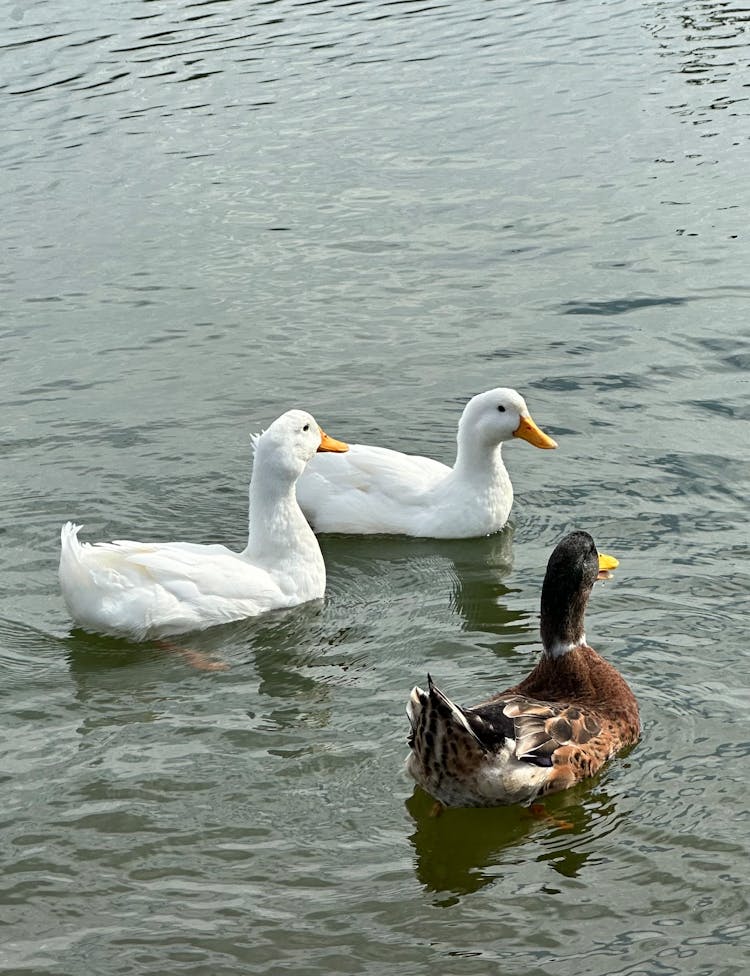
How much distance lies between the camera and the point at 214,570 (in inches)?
367

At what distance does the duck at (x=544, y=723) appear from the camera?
6738mm

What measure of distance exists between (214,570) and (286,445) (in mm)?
1016

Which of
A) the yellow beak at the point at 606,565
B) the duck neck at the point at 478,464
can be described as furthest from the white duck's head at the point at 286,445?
the yellow beak at the point at 606,565

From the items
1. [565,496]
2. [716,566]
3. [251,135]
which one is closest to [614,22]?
[251,135]

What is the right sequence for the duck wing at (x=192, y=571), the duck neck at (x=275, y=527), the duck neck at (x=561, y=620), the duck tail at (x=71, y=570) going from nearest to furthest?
the duck neck at (x=561, y=620), the duck tail at (x=71, y=570), the duck wing at (x=192, y=571), the duck neck at (x=275, y=527)

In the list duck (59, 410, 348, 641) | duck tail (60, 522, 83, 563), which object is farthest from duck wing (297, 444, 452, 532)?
duck tail (60, 522, 83, 563)

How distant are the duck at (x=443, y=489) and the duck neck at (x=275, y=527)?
89cm

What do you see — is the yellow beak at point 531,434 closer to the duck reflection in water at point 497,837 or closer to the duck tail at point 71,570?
the duck tail at point 71,570

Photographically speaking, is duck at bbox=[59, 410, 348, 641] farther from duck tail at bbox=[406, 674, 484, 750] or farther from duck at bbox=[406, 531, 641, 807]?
duck tail at bbox=[406, 674, 484, 750]

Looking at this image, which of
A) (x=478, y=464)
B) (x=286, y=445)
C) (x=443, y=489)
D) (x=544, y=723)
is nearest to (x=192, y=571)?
(x=286, y=445)

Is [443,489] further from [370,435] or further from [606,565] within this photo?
[606,565]

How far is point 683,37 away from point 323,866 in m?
17.4

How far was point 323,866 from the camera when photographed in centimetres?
676

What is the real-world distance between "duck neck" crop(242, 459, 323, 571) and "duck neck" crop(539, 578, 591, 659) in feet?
7.04
